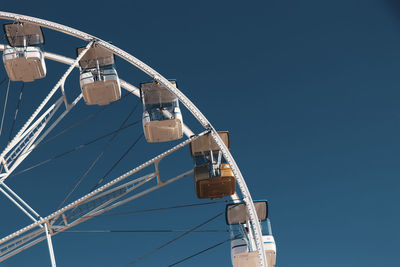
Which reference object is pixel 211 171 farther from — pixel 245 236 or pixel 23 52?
pixel 23 52

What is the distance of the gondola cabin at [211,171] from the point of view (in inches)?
465

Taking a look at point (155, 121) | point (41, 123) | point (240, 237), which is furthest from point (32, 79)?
point (240, 237)

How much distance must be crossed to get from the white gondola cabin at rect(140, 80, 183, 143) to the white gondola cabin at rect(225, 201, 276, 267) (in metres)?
2.05

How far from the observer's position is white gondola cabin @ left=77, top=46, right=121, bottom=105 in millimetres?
12867

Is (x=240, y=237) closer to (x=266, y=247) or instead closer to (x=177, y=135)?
(x=266, y=247)

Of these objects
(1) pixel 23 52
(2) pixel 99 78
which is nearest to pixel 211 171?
(2) pixel 99 78

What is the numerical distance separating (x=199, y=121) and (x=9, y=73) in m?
4.93

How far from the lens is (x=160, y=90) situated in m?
12.6

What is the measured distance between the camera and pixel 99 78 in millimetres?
12930

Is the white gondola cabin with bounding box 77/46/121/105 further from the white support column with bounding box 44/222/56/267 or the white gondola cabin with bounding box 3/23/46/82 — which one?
the white support column with bounding box 44/222/56/267

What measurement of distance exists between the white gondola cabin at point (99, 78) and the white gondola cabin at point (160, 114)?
0.80 metres

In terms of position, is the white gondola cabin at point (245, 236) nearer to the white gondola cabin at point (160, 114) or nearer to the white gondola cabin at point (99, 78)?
the white gondola cabin at point (160, 114)

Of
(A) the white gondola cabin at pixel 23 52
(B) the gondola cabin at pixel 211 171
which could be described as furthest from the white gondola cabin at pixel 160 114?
(A) the white gondola cabin at pixel 23 52

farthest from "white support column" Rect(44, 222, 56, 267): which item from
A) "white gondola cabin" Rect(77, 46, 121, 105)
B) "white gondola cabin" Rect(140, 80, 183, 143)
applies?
"white gondola cabin" Rect(77, 46, 121, 105)
